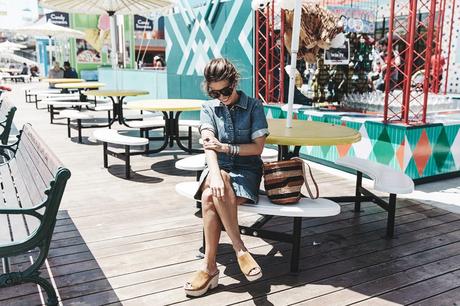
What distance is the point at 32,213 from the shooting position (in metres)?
2.11

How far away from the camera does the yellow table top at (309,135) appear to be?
116 inches

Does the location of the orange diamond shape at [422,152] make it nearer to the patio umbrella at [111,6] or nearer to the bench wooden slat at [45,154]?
the bench wooden slat at [45,154]

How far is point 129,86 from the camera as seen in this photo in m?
14.1

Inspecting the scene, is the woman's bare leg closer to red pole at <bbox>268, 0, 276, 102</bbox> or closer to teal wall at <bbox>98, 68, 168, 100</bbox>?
red pole at <bbox>268, 0, 276, 102</bbox>

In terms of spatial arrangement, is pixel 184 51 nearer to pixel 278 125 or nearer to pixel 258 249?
pixel 278 125

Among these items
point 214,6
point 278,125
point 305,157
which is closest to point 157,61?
point 214,6

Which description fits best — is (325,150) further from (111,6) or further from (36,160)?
(111,6)

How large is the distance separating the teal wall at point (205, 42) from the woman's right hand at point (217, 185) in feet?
12.5

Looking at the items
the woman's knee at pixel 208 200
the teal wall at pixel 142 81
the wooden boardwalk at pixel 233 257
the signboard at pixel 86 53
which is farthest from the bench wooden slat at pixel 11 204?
the signboard at pixel 86 53

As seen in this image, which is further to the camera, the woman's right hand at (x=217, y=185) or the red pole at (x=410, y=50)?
the red pole at (x=410, y=50)

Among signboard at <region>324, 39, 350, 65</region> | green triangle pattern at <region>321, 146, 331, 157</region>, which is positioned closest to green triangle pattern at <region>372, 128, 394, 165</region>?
green triangle pattern at <region>321, 146, 331, 157</region>

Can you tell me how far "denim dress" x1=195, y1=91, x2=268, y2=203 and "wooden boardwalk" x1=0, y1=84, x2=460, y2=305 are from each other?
1.84 ft

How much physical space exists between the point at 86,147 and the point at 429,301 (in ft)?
18.9

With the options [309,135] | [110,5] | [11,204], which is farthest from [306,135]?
[110,5]
